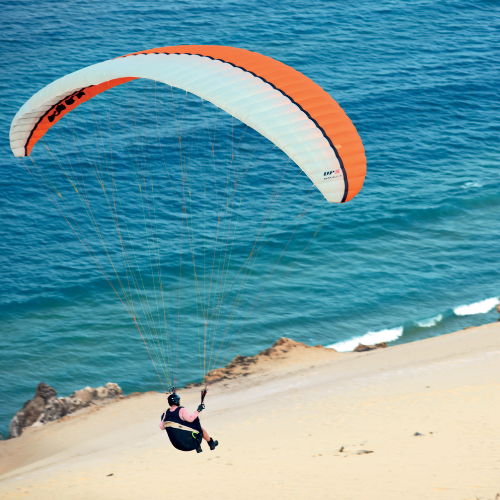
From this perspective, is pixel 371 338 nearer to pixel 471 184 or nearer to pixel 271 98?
pixel 471 184

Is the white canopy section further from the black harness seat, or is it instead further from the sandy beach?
the sandy beach

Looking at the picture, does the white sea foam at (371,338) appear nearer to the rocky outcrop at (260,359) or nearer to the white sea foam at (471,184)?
the rocky outcrop at (260,359)

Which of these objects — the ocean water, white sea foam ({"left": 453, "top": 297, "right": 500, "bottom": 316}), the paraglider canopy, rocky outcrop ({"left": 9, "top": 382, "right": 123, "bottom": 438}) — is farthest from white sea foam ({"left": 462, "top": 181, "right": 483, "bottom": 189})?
the paraglider canopy

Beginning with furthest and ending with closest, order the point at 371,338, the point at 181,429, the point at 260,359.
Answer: the point at 371,338 < the point at 260,359 < the point at 181,429

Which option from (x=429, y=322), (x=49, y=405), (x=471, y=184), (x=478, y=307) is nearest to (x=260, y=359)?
(x=49, y=405)

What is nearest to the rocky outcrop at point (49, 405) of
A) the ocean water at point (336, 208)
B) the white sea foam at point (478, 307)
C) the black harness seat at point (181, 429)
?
the ocean water at point (336, 208)

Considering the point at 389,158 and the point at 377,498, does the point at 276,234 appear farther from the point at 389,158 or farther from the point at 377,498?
the point at 377,498
